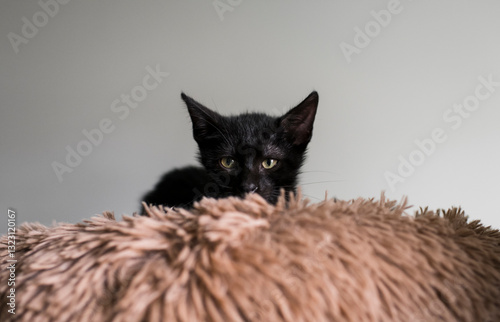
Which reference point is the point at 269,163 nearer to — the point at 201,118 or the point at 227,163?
the point at 227,163

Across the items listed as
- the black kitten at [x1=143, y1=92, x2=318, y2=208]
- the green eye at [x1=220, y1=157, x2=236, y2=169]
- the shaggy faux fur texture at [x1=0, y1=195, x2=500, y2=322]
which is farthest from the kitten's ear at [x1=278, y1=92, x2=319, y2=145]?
the shaggy faux fur texture at [x1=0, y1=195, x2=500, y2=322]

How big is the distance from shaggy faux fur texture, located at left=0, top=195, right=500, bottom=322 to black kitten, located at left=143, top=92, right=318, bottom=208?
0.46 metres

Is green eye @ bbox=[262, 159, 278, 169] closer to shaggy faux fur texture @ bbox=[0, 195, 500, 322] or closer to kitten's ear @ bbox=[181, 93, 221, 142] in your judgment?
kitten's ear @ bbox=[181, 93, 221, 142]

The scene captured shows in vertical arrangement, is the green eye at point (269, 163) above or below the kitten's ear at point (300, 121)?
below

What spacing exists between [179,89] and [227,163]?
750mm

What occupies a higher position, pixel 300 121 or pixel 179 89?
pixel 179 89

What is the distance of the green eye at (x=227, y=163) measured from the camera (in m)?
0.94

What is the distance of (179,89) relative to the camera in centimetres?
155

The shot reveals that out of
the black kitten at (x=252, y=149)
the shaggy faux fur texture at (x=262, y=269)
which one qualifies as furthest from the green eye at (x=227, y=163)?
the shaggy faux fur texture at (x=262, y=269)

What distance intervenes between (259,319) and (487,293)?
296 mm

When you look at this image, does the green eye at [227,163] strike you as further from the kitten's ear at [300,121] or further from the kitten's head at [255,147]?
the kitten's ear at [300,121]

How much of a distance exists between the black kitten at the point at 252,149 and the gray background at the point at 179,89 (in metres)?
0.55

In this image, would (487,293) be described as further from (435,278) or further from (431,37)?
(431,37)

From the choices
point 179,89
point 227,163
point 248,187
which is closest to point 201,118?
point 227,163
